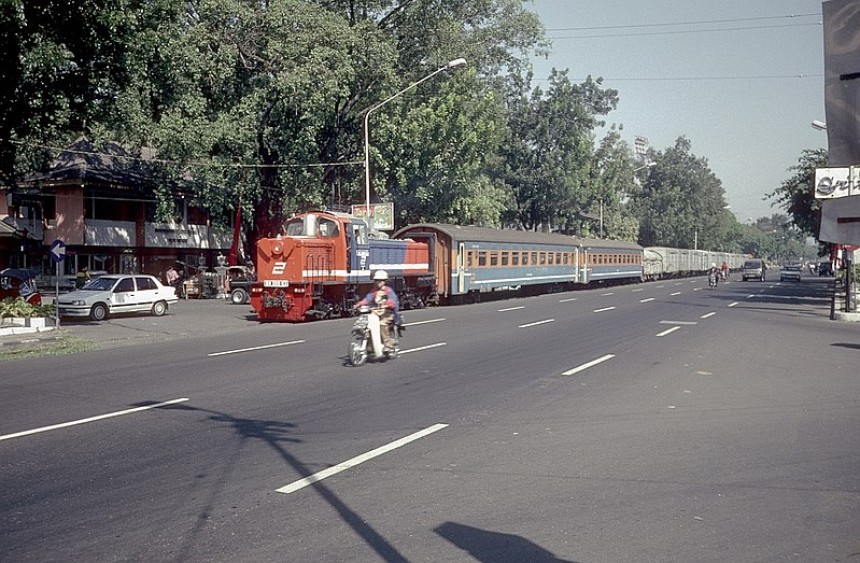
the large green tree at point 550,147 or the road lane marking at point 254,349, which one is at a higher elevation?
the large green tree at point 550,147

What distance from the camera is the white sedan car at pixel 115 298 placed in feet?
79.0

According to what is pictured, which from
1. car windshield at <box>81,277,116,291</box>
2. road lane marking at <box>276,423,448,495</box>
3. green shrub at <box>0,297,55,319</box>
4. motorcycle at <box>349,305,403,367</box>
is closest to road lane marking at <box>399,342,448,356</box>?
motorcycle at <box>349,305,403,367</box>

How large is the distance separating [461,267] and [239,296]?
33.1 ft

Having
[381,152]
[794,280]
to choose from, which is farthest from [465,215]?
[794,280]

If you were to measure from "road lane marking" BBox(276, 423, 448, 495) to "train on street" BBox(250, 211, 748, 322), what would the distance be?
15337 mm

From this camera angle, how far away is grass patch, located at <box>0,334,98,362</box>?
53.2 feet

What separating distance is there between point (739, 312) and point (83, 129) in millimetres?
23243

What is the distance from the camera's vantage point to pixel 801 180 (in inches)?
1451

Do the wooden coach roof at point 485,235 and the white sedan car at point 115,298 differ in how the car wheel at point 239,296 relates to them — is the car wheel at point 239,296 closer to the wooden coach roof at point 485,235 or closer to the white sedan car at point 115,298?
the white sedan car at point 115,298

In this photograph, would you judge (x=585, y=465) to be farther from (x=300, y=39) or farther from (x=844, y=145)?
(x=300, y=39)

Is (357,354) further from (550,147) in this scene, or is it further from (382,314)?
(550,147)

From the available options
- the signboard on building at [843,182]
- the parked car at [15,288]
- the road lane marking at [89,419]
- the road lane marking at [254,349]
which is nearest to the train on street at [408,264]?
the road lane marking at [254,349]

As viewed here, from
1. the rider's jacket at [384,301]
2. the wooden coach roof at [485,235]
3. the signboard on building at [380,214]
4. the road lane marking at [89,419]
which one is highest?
the signboard on building at [380,214]

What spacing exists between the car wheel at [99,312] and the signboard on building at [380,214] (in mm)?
10744
